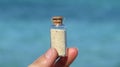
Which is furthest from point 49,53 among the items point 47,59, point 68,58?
point 68,58

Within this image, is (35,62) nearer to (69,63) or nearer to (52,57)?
(52,57)

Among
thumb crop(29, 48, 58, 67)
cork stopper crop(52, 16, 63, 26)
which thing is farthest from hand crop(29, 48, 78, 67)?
cork stopper crop(52, 16, 63, 26)

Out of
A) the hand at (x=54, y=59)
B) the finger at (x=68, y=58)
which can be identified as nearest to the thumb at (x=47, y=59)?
the hand at (x=54, y=59)

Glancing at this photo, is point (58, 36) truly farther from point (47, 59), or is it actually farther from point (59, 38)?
point (47, 59)

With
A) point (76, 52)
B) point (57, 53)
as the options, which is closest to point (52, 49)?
point (57, 53)

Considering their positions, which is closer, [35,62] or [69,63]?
[35,62]

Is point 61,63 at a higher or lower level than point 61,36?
lower

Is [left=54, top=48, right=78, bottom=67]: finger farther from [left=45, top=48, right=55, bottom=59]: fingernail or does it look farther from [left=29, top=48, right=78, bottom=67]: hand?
[left=45, top=48, right=55, bottom=59]: fingernail
